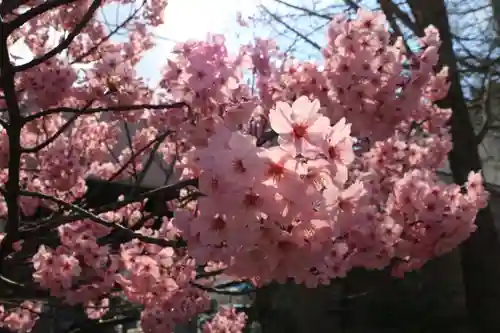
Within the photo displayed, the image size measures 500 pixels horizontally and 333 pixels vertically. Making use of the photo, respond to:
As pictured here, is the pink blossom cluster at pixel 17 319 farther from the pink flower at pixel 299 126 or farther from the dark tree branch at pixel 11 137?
the pink flower at pixel 299 126

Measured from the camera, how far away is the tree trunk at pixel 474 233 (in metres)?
4.71

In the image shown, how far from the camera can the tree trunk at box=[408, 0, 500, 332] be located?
185 inches

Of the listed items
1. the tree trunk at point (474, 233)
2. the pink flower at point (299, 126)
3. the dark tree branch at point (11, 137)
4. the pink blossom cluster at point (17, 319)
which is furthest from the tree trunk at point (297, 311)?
the pink flower at point (299, 126)

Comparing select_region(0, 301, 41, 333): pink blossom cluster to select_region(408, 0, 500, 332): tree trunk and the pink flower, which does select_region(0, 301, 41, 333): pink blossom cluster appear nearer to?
select_region(408, 0, 500, 332): tree trunk

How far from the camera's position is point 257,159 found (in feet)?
3.33

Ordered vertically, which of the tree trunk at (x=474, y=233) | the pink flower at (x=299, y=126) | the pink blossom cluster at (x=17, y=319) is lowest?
the pink flower at (x=299, y=126)

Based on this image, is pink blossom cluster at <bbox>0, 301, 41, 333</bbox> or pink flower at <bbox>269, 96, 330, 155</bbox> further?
pink blossom cluster at <bbox>0, 301, 41, 333</bbox>

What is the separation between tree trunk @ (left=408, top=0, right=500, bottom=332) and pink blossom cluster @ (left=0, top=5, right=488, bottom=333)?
4.20ft

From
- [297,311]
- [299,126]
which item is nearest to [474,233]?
[297,311]

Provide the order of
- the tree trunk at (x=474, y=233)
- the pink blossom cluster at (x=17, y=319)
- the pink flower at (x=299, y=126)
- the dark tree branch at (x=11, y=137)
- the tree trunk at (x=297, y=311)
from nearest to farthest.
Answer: the pink flower at (x=299, y=126) < the dark tree branch at (x=11, y=137) < the tree trunk at (x=297, y=311) < the tree trunk at (x=474, y=233) < the pink blossom cluster at (x=17, y=319)

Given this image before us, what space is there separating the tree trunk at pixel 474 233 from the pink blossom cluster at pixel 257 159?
128 centimetres

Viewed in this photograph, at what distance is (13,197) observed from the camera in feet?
6.21

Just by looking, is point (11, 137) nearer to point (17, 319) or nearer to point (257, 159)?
point (257, 159)

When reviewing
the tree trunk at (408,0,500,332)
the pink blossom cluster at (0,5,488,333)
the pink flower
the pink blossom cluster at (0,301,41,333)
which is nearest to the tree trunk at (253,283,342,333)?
the pink blossom cluster at (0,5,488,333)
